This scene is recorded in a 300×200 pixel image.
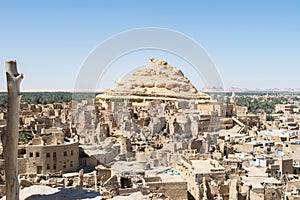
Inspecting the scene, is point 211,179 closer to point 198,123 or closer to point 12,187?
point 12,187

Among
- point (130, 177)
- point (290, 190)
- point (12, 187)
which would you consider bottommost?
point (290, 190)

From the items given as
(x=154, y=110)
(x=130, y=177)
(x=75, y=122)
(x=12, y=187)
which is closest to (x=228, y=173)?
(x=130, y=177)

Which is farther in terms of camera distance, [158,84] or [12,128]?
[158,84]

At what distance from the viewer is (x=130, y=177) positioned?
13.1 meters

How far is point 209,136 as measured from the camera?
2661 centimetres

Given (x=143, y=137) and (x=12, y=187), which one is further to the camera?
(x=143, y=137)

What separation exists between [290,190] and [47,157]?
983cm

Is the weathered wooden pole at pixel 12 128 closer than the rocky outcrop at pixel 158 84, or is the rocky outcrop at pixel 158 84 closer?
the weathered wooden pole at pixel 12 128

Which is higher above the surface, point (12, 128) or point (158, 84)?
point (158, 84)

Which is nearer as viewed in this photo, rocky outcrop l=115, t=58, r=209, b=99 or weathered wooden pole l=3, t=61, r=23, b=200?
weathered wooden pole l=3, t=61, r=23, b=200

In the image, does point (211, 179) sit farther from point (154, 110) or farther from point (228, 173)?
point (154, 110)

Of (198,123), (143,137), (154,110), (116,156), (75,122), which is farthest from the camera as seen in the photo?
(154,110)

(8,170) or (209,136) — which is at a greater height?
(8,170)

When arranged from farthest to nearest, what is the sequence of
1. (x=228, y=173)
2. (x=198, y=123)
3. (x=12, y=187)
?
(x=198, y=123)
(x=228, y=173)
(x=12, y=187)
